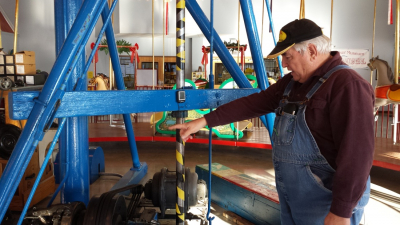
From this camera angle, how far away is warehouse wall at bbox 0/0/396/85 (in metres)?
14.0

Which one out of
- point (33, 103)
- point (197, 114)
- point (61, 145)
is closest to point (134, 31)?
point (197, 114)

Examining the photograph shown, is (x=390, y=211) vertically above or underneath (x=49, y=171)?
underneath

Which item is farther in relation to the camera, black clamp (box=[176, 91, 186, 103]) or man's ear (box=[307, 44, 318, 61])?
black clamp (box=[176, 91, 186, 103])

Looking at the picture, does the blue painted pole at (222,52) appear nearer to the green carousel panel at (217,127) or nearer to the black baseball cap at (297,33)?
the black baseball cap at (297,33)

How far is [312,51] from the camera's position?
1726 millimetres

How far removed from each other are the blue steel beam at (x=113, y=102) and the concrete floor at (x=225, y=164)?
2116 millimetres

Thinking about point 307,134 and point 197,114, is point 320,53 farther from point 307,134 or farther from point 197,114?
point 197,114

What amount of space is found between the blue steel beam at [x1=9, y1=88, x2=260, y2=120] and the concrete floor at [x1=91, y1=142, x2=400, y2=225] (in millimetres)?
2116

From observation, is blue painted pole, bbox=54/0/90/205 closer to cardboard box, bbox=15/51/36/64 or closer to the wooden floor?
cardboard box, bbox=15/51/36/64

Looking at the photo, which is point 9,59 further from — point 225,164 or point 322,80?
point 322,80

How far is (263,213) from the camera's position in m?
3.45

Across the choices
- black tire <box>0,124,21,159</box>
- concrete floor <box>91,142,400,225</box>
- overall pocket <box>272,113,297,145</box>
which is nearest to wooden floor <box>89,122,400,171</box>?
concrete floor <box>91,142,400,225</box>

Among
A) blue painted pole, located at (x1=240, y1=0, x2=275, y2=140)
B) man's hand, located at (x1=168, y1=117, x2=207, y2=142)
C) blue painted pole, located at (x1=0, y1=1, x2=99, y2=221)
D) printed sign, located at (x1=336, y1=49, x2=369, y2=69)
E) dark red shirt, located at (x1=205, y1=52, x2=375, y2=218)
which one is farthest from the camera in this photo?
printed sign, located at (x1=336, y1=49, x2=369, y2=69)

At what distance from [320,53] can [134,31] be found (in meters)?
15.5
